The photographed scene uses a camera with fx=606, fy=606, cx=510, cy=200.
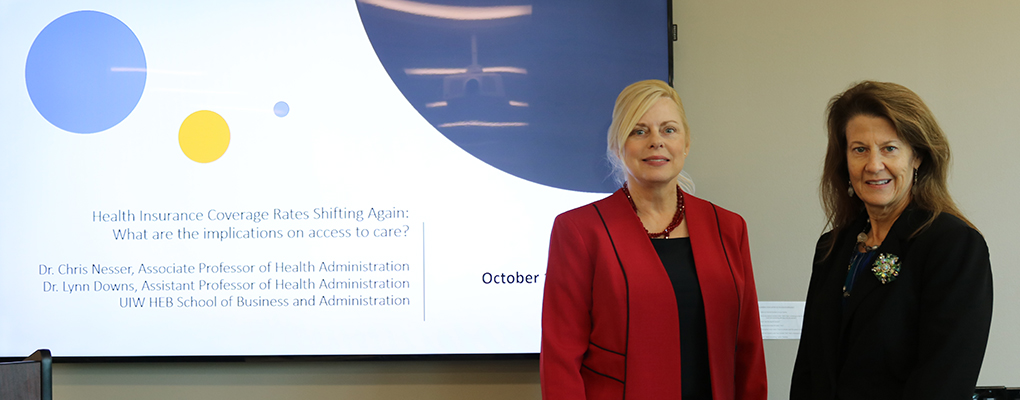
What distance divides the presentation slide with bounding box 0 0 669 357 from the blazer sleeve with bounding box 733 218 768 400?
762 mm

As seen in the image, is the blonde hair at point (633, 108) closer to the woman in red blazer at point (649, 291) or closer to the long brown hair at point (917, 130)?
the woman in red blazer at point (649, 291)

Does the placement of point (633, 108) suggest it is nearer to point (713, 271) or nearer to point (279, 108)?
point (713, 271)

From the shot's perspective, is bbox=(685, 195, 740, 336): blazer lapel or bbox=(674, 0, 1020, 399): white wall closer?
bbox=(685, 195, 740, 336): blazer lapel

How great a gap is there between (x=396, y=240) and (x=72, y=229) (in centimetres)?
125

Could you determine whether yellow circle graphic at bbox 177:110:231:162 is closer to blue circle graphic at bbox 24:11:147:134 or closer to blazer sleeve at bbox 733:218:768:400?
blue circle graphic at bbox 24:11:147:134

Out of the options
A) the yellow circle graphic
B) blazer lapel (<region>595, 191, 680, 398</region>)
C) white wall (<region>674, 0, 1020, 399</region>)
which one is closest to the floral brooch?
blazer lapel (<region>595, 191, 680, 398</region>)

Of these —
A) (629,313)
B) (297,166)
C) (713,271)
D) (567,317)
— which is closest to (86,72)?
(297,166)

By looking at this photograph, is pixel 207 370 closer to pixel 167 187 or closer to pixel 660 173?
pixel 167 187

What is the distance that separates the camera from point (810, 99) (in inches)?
89.4

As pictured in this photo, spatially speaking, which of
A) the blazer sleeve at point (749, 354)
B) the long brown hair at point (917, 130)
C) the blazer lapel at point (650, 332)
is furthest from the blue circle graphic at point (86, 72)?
the long brown hair at point (917, 130)

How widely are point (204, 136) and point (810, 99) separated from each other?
228cm

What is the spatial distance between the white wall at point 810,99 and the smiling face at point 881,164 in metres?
0.92

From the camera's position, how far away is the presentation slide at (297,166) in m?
2.23

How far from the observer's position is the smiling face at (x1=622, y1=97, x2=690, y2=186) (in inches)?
58.9
